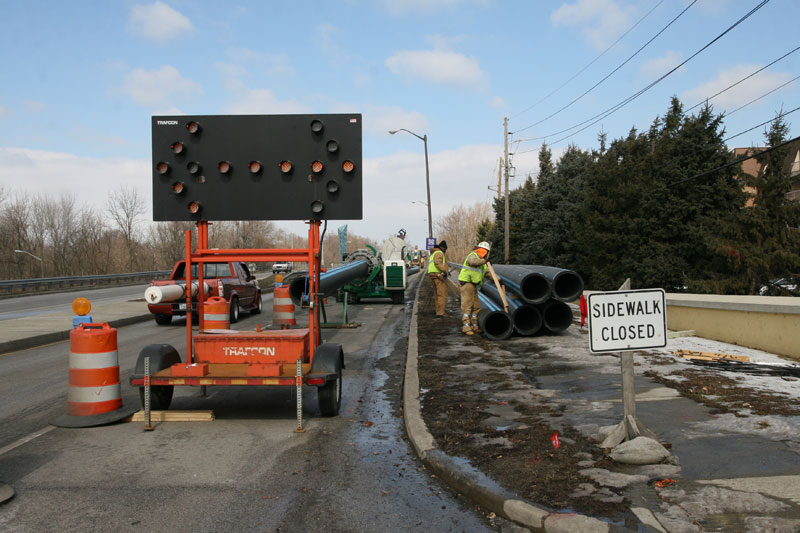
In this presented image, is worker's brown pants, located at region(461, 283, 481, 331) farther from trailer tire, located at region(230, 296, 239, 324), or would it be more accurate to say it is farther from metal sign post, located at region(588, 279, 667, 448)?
metal sign post, located at region(588, 279, 667, 448)

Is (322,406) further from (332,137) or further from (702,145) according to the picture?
(702,145)

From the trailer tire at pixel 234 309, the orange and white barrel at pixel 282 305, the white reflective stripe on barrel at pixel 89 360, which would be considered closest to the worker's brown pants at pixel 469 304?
the orange and white barrel at pixel 282 305

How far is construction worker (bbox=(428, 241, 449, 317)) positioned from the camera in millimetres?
16969

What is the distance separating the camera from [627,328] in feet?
17.0

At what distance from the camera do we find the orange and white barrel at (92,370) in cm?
676

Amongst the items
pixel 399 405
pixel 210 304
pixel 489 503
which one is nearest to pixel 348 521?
pixel 489 503

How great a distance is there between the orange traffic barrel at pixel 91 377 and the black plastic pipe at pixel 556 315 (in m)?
8.39

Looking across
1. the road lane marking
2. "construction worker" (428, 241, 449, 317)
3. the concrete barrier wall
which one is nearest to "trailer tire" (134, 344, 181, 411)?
the road lane marking

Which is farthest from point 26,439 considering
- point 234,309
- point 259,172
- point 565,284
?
point 234,309

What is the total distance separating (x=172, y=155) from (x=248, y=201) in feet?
3.59

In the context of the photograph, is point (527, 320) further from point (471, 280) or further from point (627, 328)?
point (627, 328)

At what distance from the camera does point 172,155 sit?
25.3 feet

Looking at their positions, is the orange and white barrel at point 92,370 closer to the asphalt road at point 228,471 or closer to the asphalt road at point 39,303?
the asphalt road at point 228,471

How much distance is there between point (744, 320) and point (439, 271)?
8.45 metres
